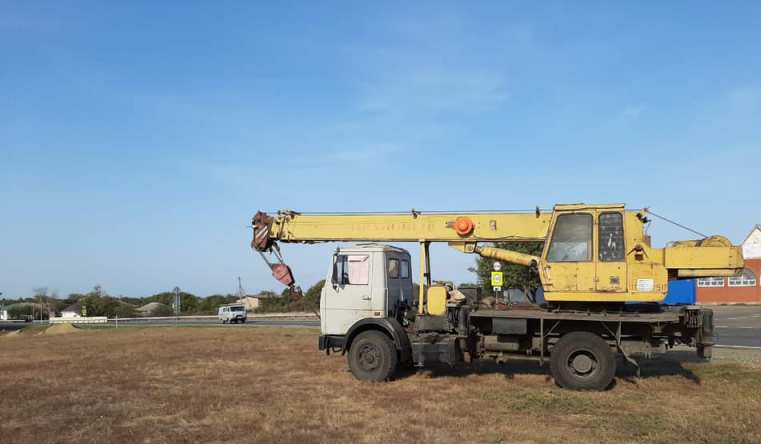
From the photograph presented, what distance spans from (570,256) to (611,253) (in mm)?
721

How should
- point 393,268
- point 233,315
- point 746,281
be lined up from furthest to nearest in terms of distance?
point 746,281 → point 233,315 → point 393,268

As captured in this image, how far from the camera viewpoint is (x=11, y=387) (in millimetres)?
11836

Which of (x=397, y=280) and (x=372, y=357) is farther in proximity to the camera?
(x=397, y=280)

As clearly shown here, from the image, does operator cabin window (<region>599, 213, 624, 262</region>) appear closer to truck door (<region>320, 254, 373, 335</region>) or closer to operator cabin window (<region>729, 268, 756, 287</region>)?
truck door (<region>320, 254, 373, 335</region>)

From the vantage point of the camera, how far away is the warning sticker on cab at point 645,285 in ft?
35.8

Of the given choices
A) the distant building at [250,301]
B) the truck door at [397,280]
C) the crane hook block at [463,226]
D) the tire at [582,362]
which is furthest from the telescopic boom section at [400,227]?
the distant building at [250,301]

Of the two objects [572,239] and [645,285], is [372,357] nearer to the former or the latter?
[572,239]

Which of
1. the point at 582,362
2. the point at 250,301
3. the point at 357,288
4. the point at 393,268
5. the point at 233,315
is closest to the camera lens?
the point at 582,362

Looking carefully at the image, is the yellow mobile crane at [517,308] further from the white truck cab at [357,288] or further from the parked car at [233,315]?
the parked car at [233,315]

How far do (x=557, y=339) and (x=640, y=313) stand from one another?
1564 millimetres

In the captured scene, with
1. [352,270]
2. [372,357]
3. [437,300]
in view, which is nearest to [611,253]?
[437,300]

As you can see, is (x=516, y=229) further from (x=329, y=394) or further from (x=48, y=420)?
(x=48, y=420)

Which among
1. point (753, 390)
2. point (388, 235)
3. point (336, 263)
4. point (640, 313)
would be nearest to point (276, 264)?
point (336, 263)

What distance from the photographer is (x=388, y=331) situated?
39.9ft
